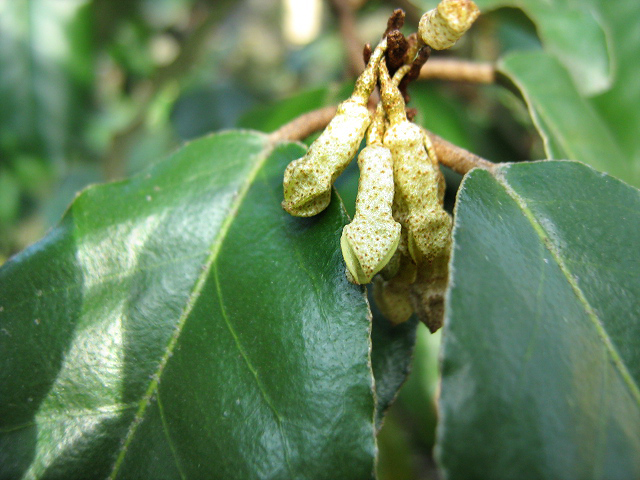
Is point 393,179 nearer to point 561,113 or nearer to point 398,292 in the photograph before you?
point 398,292

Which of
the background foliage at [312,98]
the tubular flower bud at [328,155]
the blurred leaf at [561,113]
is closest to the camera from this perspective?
the tubular flower bud at [328,155]

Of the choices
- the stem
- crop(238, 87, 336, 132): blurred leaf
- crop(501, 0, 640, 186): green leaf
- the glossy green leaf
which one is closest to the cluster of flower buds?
crop(501, 0, 640, 186): green leaf

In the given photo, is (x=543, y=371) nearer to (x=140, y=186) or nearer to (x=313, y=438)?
(x=313, y=438)

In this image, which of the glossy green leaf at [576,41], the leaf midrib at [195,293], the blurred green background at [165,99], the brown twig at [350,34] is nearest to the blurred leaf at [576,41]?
the glossy green leaf at [576,41]

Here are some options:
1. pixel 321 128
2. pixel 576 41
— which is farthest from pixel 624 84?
pixel 321 128

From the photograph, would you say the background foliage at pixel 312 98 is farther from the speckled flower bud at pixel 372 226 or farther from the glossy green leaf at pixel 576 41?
the speckled flower bud at pixel 372 226

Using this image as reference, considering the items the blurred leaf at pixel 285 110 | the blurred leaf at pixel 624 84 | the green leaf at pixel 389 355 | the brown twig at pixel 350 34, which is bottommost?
the blurred leaf at pixel 624 84

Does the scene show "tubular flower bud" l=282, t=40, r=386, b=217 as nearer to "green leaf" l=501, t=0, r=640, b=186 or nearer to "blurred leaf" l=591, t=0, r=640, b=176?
"green leaf" l=501, t=0, r=640, b=186
